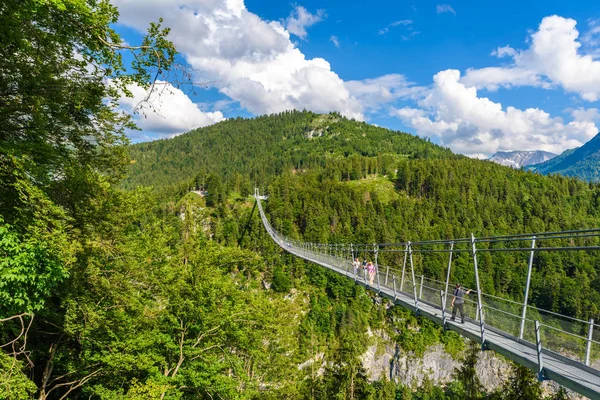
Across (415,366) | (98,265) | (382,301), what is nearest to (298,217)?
(382,301)

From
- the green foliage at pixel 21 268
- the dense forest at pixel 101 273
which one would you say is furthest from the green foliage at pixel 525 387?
the green foliage at pixel 21 268

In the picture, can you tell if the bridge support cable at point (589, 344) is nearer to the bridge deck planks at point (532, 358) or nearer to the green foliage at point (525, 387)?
the bridge deck planks at point (532, 358)

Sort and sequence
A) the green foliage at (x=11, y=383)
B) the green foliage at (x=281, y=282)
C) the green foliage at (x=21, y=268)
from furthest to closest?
the green foliage at (x=281, y=282)
the green foliage at (x=11, y=383)
the green foliage at (x=21, y=268)

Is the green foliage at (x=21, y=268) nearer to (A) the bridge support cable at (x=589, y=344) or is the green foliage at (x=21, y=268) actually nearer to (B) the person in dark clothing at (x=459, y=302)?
(B) the person in dark clothing at (x=459, y=302)

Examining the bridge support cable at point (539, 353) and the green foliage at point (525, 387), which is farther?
the green foliage at point (525, 387)

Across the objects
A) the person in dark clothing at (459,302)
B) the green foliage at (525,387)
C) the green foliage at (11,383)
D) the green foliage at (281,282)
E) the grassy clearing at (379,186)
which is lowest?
the green foliage at (281,282)

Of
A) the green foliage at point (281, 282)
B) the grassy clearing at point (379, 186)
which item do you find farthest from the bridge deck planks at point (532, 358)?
the grassy clearing at point (379, 186)

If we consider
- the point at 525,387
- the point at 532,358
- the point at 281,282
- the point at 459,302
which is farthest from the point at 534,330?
the point at 281,282

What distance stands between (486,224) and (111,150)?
114m

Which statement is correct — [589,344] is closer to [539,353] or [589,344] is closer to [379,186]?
[539,353]

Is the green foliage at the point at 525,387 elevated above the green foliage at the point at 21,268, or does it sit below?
below

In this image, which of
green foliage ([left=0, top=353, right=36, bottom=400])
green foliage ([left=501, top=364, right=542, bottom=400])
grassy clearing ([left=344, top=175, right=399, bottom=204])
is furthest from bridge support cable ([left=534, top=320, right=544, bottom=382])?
grassy clearing ([left=344, top=175, right=399, bottom=204])

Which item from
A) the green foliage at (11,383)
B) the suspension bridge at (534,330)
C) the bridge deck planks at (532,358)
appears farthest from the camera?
the green foliage at (11,383)

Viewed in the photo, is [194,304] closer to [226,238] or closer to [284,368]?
[284,368]
